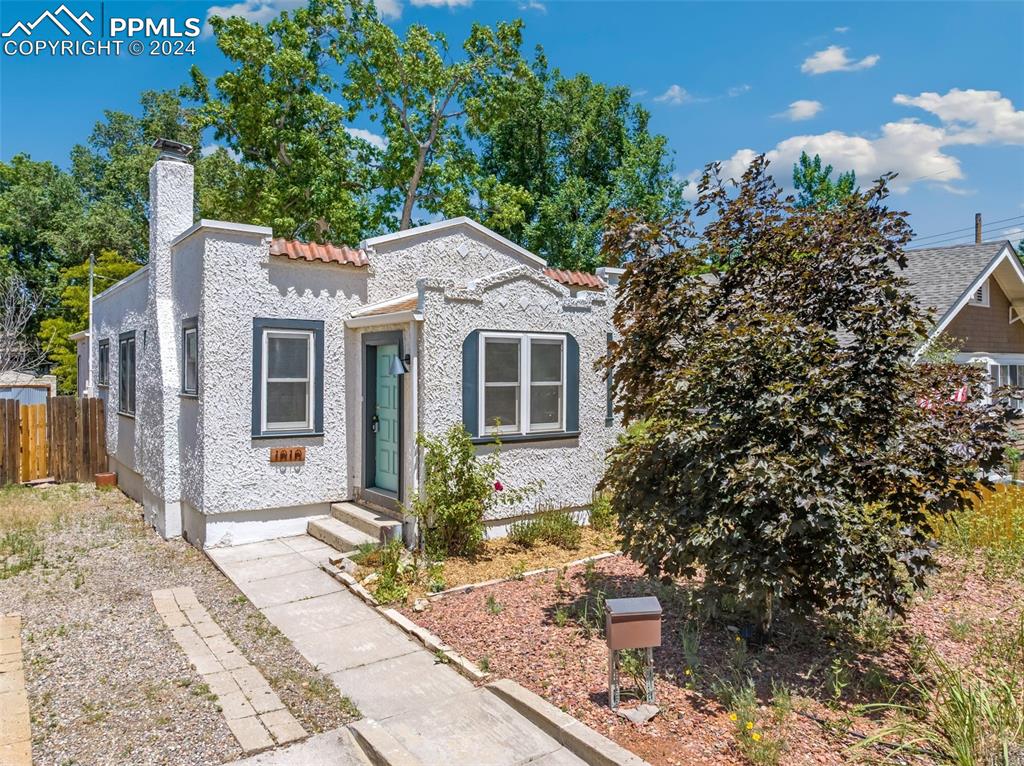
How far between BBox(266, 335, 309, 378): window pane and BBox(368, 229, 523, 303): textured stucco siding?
48.2 inches

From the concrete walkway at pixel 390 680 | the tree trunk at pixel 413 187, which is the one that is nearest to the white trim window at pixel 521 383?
the concrete walkway at pixel 390 680

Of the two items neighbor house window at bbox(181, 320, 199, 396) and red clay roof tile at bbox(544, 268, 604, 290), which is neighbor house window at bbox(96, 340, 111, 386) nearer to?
neighbor house window at bbox(181, 320, 199, 396)

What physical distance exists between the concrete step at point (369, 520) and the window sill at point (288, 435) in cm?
107

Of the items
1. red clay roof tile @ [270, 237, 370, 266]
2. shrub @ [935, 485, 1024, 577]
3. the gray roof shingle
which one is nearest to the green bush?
shrub @ [935, 485, 1024, 577]

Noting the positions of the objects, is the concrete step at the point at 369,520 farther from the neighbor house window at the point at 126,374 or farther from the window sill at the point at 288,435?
the neighbor house window at the point at 126,374

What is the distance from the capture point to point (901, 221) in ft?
16.6

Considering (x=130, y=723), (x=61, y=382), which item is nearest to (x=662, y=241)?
(x=130, y=723)

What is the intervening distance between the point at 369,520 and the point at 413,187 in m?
16.7

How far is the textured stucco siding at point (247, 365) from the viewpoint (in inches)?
320

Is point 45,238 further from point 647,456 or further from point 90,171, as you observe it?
point 647,456

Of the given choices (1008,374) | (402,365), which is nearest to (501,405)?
(402,365)

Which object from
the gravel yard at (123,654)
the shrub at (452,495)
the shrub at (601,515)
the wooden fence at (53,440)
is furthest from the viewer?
the wooden fence at (53,440)

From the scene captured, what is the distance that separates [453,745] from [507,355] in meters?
5.33

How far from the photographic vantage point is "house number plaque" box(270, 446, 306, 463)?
28.0 ft
